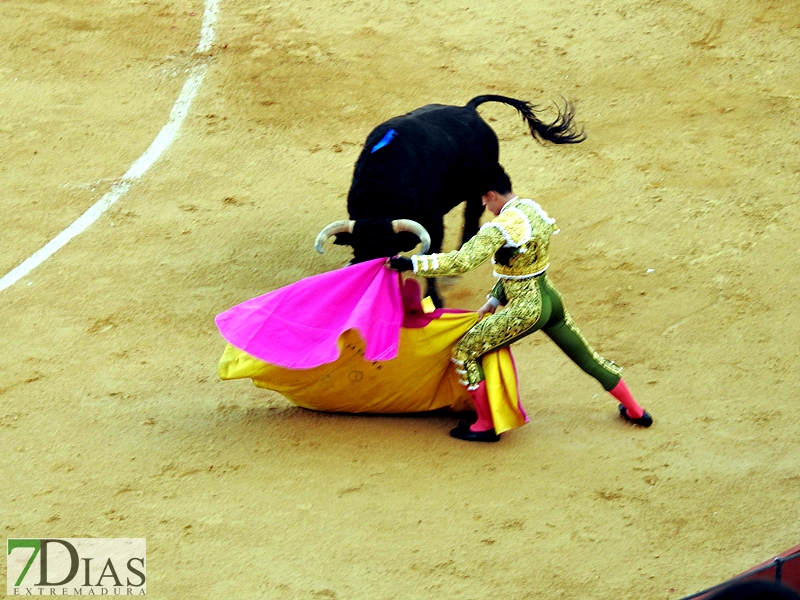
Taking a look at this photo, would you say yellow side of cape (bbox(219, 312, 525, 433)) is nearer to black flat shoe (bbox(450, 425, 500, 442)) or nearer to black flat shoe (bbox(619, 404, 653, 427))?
black flat shoe (bbox(450, 425, 500, 442))

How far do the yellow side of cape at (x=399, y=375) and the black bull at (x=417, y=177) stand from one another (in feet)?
1.47

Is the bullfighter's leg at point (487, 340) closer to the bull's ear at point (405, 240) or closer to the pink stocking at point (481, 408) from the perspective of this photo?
the pink stocking at point (481, 408)

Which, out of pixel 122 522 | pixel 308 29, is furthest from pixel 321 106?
pixel 122 522

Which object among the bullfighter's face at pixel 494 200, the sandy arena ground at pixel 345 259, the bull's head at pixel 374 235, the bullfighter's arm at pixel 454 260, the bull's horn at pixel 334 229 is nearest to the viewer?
the sandy arena ground at pixel 345 259

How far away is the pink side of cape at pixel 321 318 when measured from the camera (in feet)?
15.6

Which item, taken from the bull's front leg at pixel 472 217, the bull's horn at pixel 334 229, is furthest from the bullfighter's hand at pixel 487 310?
the bull's front leg at pixel 472 217

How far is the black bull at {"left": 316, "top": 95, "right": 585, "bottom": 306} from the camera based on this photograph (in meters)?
5.39

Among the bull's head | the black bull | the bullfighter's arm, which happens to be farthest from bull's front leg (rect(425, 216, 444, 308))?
A: the bullfighter's arm

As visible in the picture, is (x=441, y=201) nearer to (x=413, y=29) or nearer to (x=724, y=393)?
(x=724, y=393)

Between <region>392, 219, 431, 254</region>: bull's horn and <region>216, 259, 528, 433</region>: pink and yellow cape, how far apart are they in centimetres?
22

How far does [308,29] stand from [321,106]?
118 cm

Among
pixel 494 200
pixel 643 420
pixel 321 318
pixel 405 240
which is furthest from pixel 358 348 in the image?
pixel 643 420

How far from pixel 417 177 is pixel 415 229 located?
0.72 metres

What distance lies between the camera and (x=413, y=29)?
9289 mm
